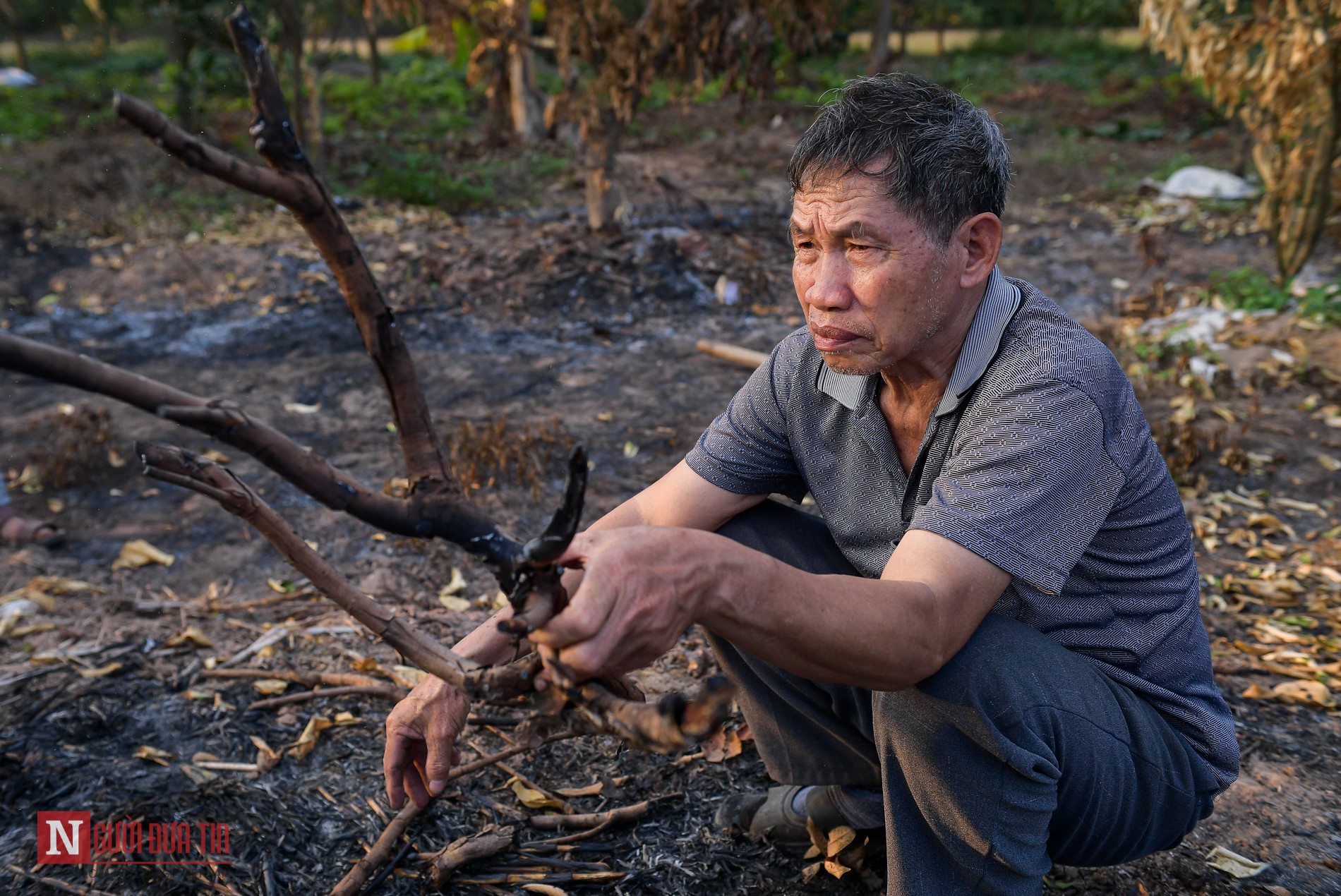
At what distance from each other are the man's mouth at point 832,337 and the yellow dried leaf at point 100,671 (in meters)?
2.42

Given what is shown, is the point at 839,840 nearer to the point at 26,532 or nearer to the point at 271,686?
the point at 271,686

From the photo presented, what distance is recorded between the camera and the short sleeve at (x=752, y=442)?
2.15 meters

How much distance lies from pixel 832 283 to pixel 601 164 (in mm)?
5936

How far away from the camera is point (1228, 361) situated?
5.51m

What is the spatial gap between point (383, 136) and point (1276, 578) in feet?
36.9

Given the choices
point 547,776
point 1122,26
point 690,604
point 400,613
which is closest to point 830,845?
point 547,776

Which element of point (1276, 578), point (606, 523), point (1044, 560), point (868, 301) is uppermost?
point (868, 301)

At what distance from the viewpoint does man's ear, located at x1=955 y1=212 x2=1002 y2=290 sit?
1.81 metres

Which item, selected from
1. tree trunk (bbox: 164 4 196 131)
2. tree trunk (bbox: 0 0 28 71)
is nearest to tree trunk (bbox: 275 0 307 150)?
tree trunk (bbox: 164 4 196 131)

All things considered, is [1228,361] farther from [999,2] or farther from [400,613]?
[999,2]

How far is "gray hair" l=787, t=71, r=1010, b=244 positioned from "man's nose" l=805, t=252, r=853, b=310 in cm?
15

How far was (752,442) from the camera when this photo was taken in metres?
2.15

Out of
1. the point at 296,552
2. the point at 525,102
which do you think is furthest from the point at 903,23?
the point at 296,552

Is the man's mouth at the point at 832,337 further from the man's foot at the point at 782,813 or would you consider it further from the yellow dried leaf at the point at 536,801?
the yellow dried leaf at the point at 536,801
